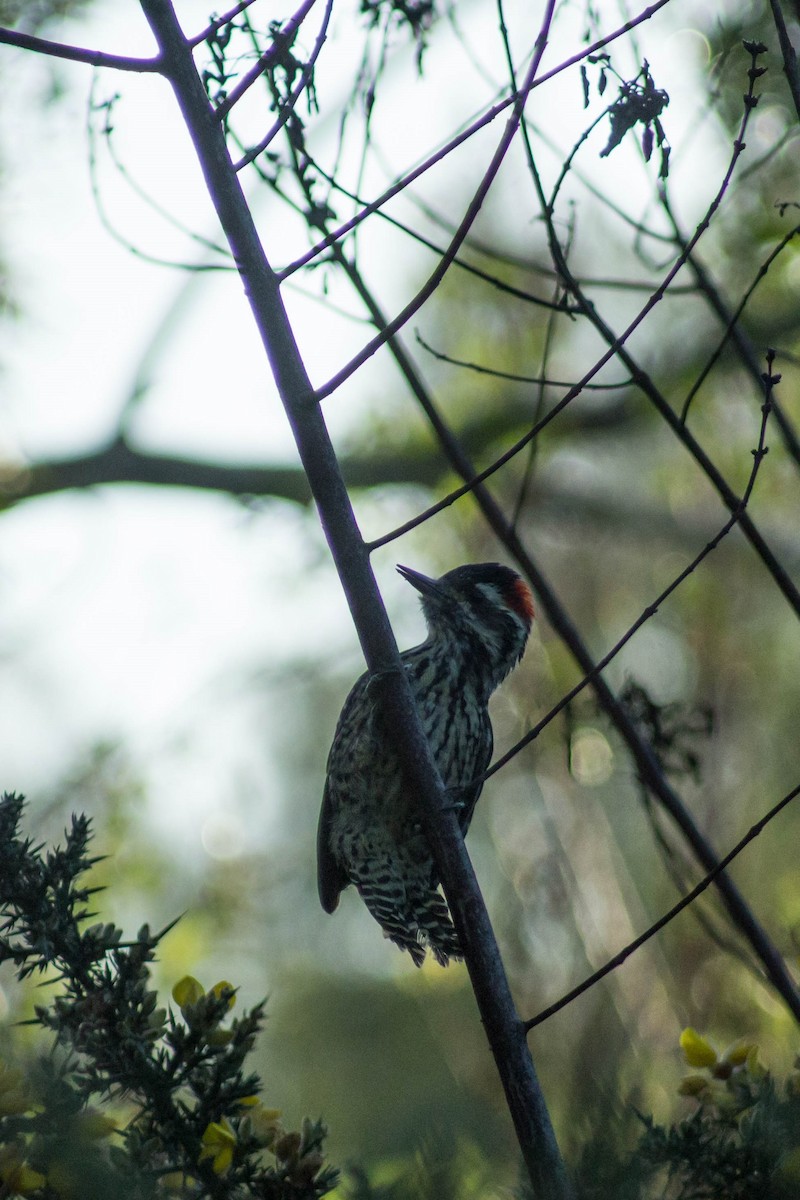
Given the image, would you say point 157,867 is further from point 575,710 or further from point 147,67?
point 147,67

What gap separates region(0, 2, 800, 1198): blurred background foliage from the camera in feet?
20.7

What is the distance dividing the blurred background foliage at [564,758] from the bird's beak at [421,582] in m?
1.27

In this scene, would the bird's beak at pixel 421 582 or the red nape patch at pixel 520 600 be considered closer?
the bird's beak at pixel 421 582

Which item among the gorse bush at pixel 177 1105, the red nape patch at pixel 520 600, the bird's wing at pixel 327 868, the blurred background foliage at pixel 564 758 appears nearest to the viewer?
the gorse bush at pixel 177 1105

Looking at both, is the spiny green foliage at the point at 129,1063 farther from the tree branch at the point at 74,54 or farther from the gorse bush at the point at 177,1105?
the tree branch at the point at 74,54

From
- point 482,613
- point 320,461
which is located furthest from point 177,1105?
point 482,613

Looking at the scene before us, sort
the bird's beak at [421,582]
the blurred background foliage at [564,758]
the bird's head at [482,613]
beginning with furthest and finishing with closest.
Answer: the blurred background foliage at [564,758] → the bird's head at [482,613] → the bird's beak at [421,582]

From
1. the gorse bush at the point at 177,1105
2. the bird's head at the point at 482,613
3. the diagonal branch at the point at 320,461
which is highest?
the bird's head at the point at 482,613

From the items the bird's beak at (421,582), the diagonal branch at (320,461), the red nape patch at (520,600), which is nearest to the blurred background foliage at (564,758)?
the red nape patch at (520,600)

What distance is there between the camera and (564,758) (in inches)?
275

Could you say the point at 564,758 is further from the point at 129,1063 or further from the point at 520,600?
the point at 129,1063

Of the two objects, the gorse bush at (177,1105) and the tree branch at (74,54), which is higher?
the tree branch at (74,54)

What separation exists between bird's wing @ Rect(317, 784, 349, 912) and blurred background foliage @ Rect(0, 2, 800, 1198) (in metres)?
1.28

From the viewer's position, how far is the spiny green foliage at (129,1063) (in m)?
1.78
